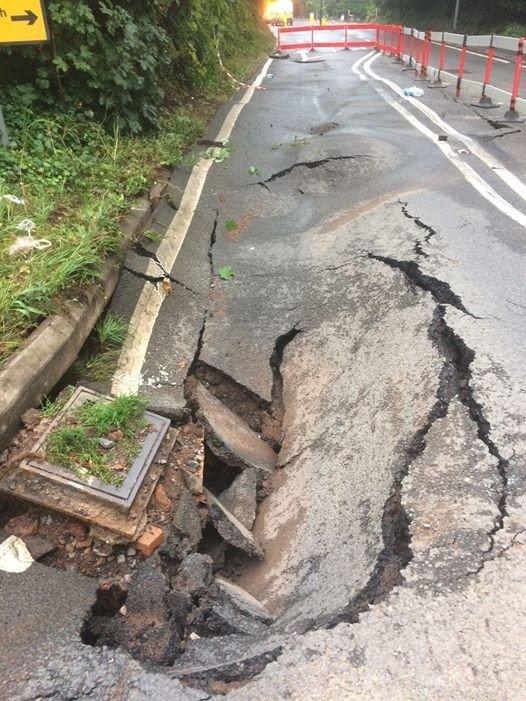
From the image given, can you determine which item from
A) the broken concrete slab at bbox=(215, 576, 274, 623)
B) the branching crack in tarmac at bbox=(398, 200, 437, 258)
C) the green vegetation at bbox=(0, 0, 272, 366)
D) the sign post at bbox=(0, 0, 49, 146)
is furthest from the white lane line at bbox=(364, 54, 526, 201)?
the broken concrete slab at bbox=(215, 576, 274, 623)

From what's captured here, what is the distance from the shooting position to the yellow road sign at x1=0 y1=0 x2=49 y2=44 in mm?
4168

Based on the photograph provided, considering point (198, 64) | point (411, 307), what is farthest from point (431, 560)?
point (198, 64)

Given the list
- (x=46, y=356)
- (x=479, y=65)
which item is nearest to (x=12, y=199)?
(x=46, y=356)

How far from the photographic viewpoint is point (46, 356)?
301cm

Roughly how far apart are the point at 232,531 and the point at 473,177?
16.1 ft

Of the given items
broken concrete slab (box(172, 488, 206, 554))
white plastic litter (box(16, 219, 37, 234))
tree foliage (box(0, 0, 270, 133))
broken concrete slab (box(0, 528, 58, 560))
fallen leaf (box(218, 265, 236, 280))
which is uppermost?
tree foliage (box(0, 0, 270, 133))

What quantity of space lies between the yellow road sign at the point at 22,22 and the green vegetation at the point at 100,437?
3071 mm

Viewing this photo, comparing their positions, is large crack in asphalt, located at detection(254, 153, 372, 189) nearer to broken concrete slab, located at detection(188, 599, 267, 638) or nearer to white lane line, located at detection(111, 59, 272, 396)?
white lane line, located at detection(111, 59, 272, 396)

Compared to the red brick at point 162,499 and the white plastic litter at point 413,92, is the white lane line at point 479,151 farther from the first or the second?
the red brick at point 162,499

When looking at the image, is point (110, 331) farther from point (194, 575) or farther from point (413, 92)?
point (413, 92)

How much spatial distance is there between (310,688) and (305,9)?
88.8 meters

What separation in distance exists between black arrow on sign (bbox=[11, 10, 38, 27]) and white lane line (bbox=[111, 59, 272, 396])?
1.87 metres

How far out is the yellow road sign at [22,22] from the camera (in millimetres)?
4168

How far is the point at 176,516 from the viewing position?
8.86 feet
